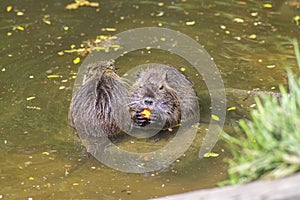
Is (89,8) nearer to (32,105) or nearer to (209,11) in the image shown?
(209,11)

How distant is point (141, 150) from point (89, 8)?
3666 mm

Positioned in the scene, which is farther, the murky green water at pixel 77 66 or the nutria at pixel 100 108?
the nutria at pixel 100 108

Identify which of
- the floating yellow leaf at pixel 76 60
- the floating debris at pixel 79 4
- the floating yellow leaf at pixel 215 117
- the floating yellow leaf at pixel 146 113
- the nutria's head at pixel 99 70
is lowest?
the floating yellow leaf at pixel 215 117

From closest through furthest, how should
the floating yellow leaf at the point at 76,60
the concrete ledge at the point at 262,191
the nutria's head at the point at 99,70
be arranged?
the concrete ledge at the point at 262,191
the nutria's head at the point at 99,70
the floating yellow leaf at the point at 76,60

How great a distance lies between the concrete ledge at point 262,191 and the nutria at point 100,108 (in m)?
3.80

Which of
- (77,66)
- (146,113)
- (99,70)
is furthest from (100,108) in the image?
(77,66)

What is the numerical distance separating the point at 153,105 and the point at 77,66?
1486 millimetres

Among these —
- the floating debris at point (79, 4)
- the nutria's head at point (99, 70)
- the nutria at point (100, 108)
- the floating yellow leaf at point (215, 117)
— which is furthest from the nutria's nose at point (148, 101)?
the floating debris at point (79, 4)

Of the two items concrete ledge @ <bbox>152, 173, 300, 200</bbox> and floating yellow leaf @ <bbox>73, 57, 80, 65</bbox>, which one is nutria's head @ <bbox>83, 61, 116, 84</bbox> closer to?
floating yellow leaf @ <bbox>73, 57, 80, 65</bbox>

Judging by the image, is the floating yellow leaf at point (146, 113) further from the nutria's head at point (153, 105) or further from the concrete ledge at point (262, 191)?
the concrete ledge at point (262, 191)

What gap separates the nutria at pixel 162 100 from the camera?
632cm

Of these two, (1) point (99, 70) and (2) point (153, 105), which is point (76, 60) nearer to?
(1) point (99, 70)

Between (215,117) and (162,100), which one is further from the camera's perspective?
(215,117)

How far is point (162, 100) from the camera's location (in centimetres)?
638
